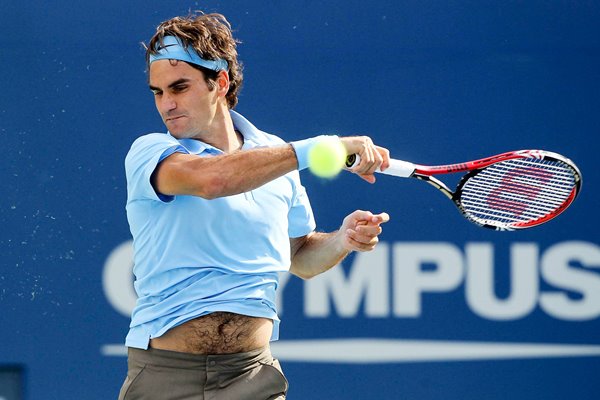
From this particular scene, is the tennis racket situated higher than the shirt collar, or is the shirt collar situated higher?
the shirt collar

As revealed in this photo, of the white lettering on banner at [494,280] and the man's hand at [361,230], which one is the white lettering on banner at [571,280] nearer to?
the white lettering on banner at [494,280]

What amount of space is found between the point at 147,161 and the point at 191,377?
57 cm

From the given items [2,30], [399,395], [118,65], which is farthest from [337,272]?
[2,30]

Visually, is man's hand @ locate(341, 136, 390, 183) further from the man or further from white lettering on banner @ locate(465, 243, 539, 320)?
white lettering on banner @ locate(465, 243, 539, 320)

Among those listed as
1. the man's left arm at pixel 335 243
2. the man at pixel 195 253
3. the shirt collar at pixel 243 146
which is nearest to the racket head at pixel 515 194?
the man's left arm at pixel 335 243

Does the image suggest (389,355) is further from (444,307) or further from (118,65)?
(118,65)

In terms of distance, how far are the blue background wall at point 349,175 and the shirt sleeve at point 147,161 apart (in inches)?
52.2

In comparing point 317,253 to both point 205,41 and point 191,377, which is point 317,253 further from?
point 205,41

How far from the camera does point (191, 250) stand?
3135 mm

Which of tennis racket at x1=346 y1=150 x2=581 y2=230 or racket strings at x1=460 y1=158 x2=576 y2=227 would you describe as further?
racket strings at x1=460 y1=158 x2=576 y2=227

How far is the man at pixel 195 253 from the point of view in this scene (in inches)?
123

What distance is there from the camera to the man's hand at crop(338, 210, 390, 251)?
3234 mm

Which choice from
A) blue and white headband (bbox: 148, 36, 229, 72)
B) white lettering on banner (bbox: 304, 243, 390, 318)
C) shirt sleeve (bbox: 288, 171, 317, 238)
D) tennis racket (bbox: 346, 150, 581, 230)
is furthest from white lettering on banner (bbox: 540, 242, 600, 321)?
blue and white headband (bbox: 148, 36, 229, 72)

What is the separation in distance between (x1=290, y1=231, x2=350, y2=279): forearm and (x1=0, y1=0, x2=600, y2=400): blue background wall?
0.90 m
